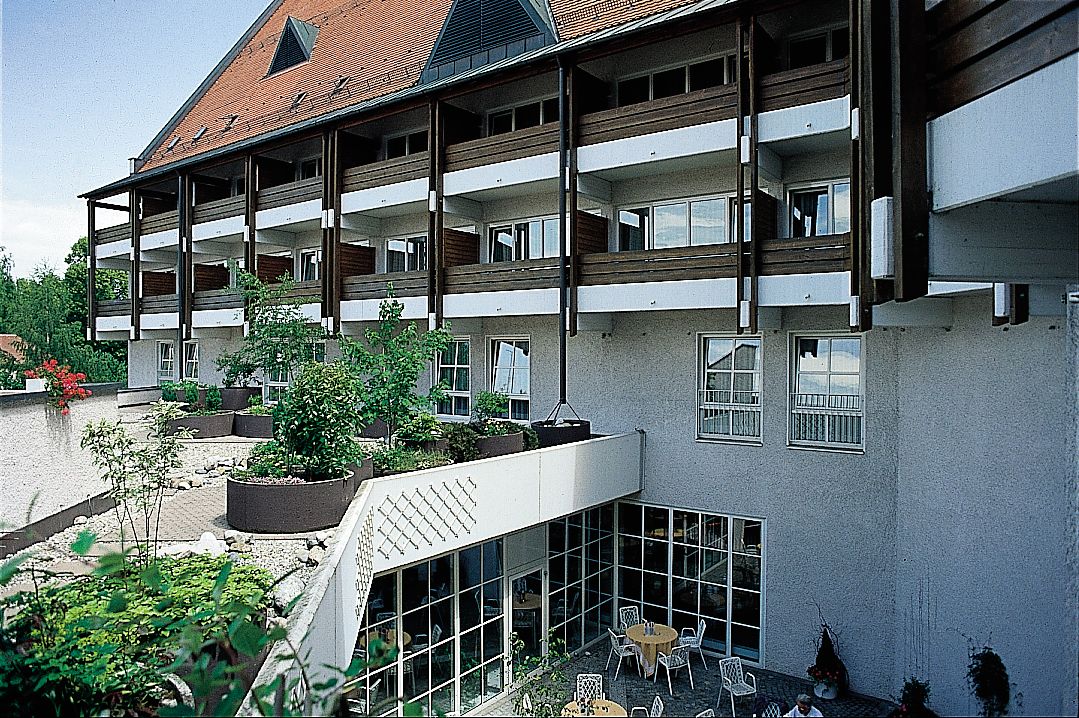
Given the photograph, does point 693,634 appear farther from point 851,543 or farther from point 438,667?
point 438,667

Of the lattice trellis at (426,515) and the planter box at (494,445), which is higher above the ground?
the planter box at (494,445)

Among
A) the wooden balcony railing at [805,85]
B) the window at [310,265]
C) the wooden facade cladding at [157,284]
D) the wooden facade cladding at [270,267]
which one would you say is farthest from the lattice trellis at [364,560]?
the wooden facade cladding at [157,284]

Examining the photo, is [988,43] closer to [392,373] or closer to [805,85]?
[805,85]

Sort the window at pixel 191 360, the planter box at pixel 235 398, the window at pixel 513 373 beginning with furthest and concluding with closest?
the window at pixel 191 360 < the planter box at pixel 235 398 < the window at pixel 513 373

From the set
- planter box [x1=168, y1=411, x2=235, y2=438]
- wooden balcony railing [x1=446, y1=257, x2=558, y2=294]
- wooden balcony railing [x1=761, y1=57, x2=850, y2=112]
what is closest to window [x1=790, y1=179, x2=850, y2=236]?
wooden balcony railing [x1=761, y1=57, x2=850, y2=112]

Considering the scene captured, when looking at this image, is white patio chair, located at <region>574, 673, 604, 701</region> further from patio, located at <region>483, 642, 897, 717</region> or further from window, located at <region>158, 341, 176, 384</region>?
window, located at <region>158, 341, 176, 384</region>

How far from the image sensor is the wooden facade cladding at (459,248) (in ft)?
54.9

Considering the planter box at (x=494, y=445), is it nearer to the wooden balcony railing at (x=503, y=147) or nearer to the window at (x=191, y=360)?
the wooden balcony railing at (x=503, y=147)

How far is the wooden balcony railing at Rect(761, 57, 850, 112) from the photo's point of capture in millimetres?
11852

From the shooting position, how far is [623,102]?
1558 centimetres

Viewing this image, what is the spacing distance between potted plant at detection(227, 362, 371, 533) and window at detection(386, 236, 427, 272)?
27.7ft

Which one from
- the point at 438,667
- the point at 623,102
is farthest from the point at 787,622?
the point at 623,102

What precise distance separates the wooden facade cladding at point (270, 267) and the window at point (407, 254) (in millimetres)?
3468

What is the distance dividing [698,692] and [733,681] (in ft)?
2.40
